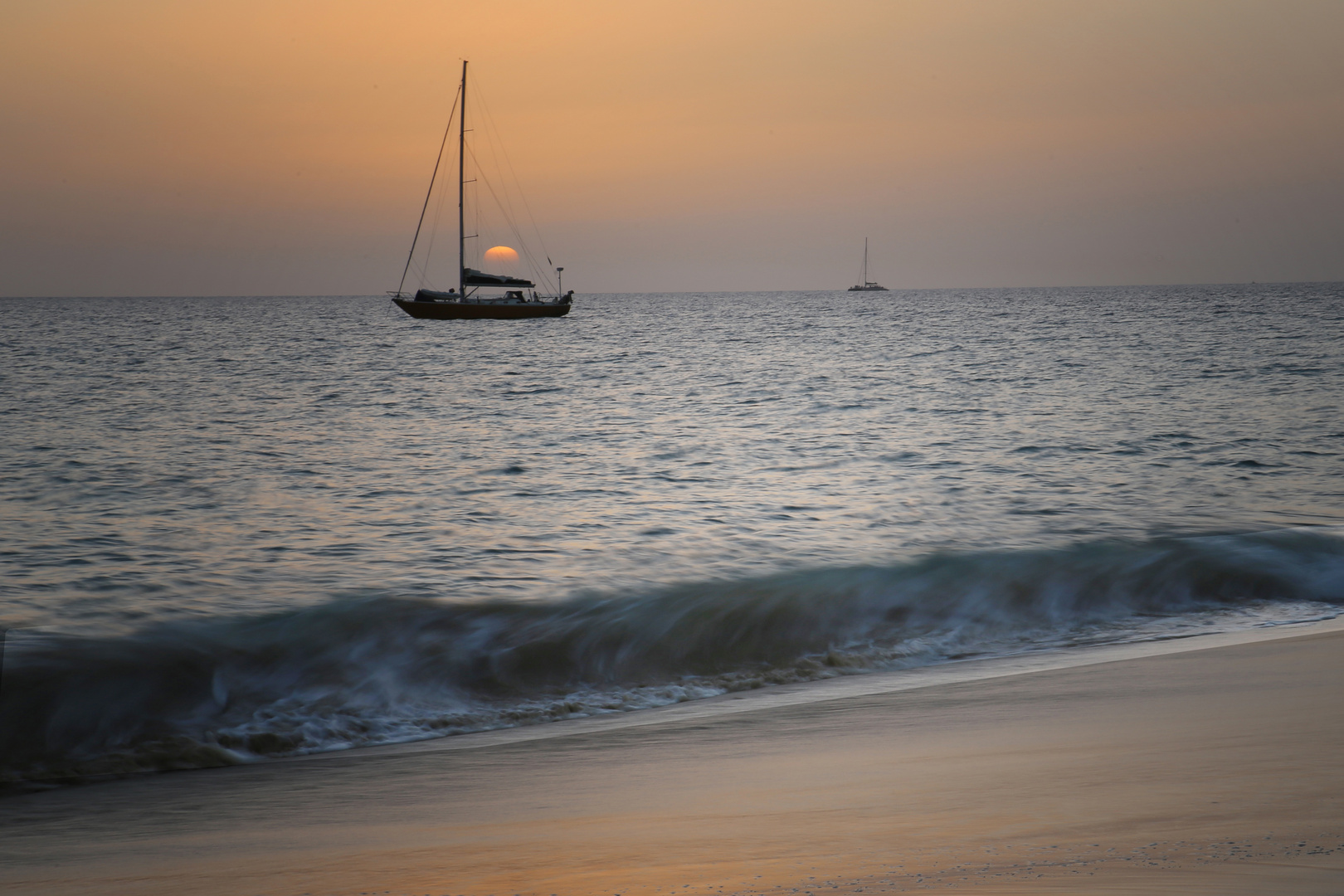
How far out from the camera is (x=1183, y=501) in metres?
13.7

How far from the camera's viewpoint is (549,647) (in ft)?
23.9

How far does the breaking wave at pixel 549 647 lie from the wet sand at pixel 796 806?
0.66 metres

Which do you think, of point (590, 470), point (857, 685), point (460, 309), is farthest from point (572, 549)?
point (460, 309)

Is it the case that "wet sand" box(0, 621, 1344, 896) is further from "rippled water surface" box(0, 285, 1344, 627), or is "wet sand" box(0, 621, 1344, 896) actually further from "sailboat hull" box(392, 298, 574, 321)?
"sailboat hull" box(392, 298, 574, 321)

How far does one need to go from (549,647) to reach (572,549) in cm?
339

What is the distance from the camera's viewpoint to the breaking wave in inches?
231

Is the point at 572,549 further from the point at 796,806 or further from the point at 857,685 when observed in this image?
the point at 796,806

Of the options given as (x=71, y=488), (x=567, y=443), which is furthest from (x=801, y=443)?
(x=71, y=488)

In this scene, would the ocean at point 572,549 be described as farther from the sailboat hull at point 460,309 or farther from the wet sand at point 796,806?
the sailboat hull at point 460,309

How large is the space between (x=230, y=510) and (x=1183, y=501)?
41.4 ft

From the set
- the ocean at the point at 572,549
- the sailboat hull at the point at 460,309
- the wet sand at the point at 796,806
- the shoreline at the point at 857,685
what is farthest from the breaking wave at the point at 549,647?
the sailboat hull at the point at 460,309

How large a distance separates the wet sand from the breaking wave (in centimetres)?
66

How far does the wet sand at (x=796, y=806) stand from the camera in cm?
306

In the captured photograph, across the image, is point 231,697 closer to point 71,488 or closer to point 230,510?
point 230,510
